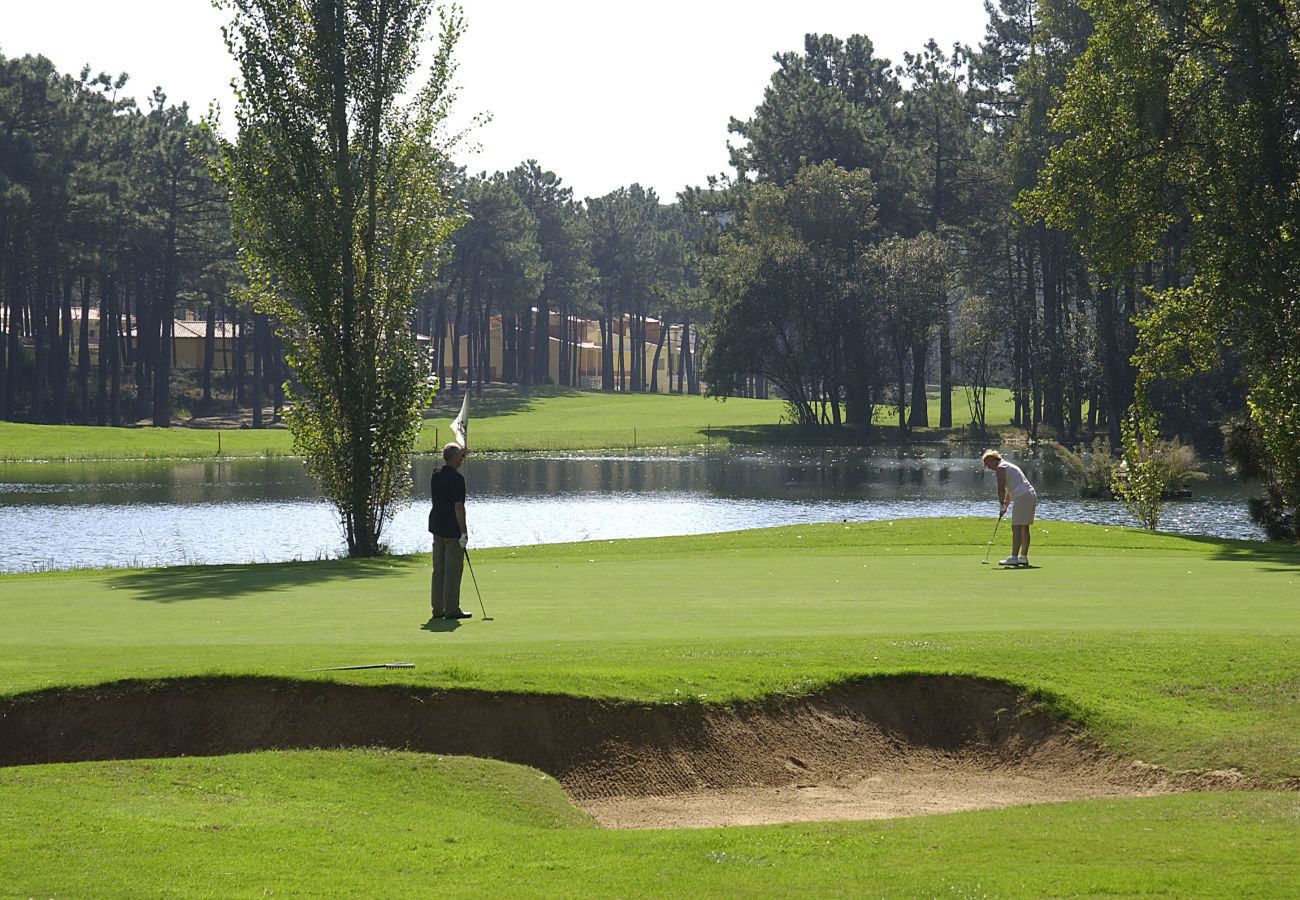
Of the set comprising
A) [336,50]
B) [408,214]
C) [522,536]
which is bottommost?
[522,536]

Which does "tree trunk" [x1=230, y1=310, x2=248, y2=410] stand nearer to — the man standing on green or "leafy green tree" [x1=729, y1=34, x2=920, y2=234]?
"leafy green tree" [x1=729, y1=34, x2=920, y2=234]

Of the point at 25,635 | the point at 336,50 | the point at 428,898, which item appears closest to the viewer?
the point at 428,898

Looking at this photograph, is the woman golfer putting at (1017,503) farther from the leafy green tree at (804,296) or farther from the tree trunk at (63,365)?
the tree trunk at (63,365)

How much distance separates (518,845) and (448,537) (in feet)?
29.2

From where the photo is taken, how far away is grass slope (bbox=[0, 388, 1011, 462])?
9075 cm

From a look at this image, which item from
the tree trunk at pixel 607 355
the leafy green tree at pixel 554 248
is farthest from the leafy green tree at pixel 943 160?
the tree trunk at pixel 607 355

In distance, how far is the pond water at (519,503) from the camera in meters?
43.8

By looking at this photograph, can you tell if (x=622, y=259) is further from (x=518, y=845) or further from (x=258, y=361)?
(x=518, y=845)

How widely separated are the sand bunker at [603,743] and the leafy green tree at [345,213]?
21605 millimetres

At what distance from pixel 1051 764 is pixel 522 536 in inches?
1318

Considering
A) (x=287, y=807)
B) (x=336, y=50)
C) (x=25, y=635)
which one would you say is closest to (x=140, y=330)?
(x=336, y=50)

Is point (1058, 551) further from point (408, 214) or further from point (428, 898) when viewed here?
point (428, 898)

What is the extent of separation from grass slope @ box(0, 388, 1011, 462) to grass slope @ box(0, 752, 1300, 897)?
2761 inches

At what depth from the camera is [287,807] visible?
10430 millimetres
